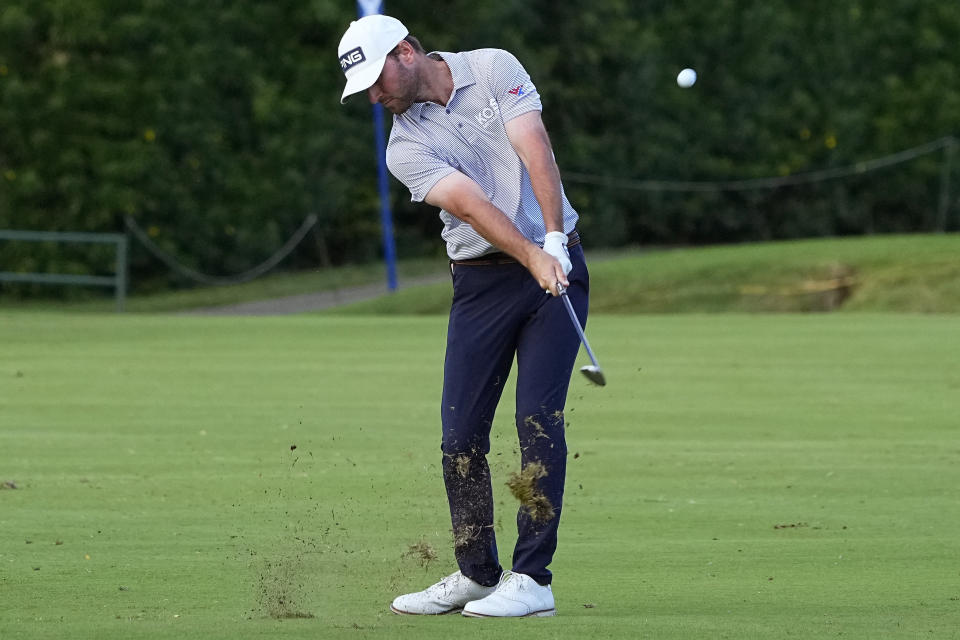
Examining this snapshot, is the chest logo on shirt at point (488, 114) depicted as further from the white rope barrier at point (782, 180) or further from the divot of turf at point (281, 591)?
the white rope barrier at point (782, 180)

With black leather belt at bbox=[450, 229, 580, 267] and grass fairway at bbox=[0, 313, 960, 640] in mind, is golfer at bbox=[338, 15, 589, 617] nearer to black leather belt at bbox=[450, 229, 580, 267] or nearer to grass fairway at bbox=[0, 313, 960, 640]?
black leather belt at bbox=[450, 229, 580, 267]

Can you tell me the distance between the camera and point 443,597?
16.7 ft

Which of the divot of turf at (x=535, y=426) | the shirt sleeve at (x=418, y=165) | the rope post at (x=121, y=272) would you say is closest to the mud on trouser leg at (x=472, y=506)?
the divot of turf at (x=535, y=426)

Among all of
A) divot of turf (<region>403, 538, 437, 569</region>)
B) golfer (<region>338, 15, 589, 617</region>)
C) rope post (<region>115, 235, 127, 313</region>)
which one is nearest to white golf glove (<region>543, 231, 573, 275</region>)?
golfer (<region>338, 15, 589, 617</region>)

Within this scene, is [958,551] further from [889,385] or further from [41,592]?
[889,385]

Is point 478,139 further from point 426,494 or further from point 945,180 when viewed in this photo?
point 945,180

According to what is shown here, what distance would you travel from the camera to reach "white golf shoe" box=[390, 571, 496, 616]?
507cm

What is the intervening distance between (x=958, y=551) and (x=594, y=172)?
23.2 metres

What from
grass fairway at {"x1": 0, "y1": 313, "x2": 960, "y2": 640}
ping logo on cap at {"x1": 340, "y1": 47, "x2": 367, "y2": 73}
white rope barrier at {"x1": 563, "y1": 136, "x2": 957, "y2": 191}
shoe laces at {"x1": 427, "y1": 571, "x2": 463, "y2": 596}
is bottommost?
grass fairway at {"x1": 0, "y1": 313, "x2": 960, "y2": 640}

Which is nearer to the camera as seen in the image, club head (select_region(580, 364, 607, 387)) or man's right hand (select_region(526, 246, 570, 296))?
man's right hand (select_region(526, 246, 570, 296))

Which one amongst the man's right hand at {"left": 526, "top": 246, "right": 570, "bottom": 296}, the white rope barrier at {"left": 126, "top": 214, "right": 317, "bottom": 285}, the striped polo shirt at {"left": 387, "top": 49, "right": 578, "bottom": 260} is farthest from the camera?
the white rope barrier at {"left": 126, "top": 214, "right": 317, "bottom": 285}

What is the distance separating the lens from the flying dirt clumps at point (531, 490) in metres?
4.88

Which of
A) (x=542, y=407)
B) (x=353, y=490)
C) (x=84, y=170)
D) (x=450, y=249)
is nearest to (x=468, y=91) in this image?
(x=450, y=249)

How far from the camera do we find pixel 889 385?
40.9 ft
